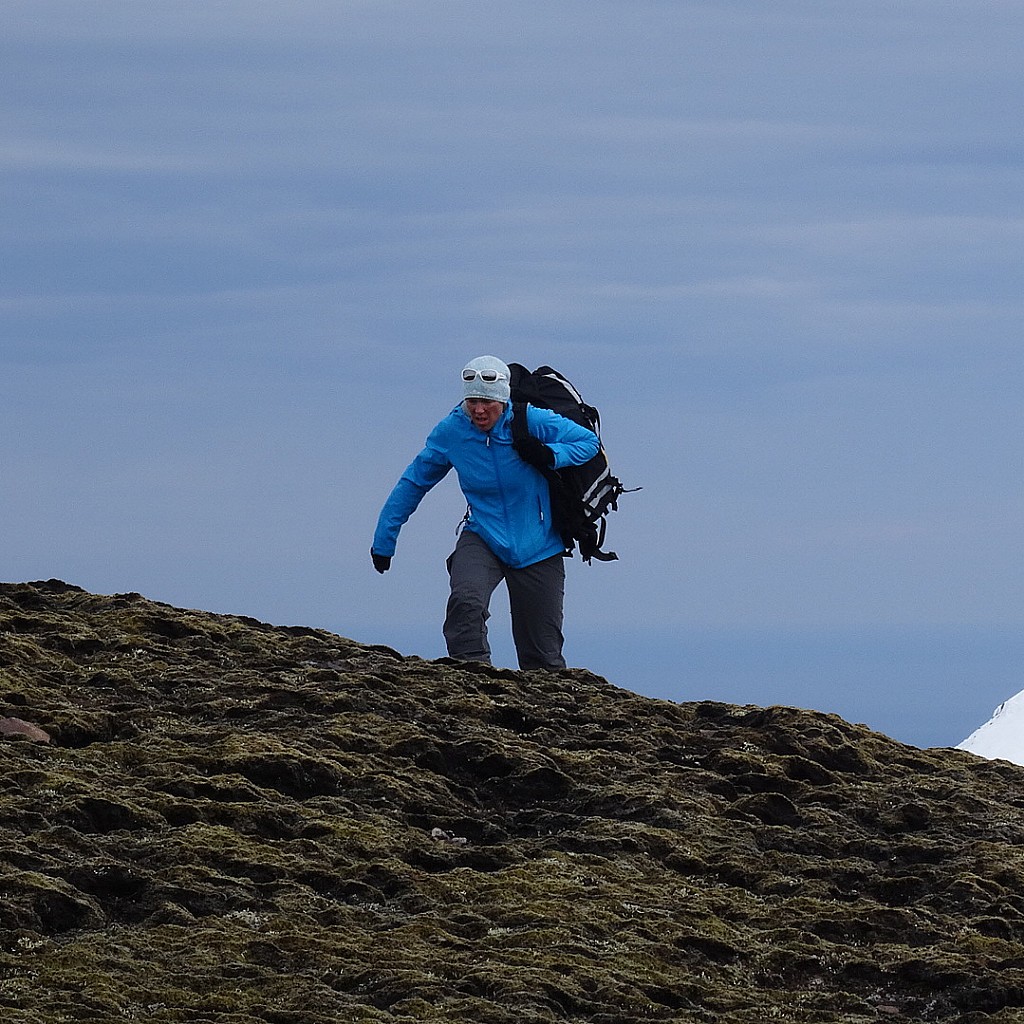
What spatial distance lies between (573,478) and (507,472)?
0.68 m

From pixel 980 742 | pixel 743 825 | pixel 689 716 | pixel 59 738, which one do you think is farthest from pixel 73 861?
pixel 980 742

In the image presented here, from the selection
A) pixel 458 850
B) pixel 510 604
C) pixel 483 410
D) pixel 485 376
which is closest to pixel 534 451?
pixel 483 410

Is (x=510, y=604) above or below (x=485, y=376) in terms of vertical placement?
below

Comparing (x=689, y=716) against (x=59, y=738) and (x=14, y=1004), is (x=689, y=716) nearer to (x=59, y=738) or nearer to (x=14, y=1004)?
(x=59, y=738)

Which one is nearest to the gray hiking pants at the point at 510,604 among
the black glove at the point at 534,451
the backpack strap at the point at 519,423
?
the black glove at the point at 534,451

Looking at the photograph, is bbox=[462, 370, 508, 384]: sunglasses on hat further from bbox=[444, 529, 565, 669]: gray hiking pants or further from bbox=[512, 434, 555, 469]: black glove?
bbox=[444, 529, 565, 669]: gray hiking pants

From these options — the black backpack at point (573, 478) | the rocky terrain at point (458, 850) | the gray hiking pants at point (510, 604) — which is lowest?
the rocky terrain at point (458, 850)

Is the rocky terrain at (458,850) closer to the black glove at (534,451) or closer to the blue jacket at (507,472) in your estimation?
the blue jacket at (507,472)

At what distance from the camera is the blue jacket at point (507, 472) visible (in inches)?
677

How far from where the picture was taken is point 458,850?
37.2ft

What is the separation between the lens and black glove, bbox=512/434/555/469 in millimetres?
17000

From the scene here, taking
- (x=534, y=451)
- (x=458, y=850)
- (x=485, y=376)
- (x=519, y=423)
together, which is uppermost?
(x=485, y=376)

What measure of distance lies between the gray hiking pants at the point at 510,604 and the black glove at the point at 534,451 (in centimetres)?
108

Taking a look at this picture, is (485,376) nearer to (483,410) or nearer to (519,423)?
(483,410)
